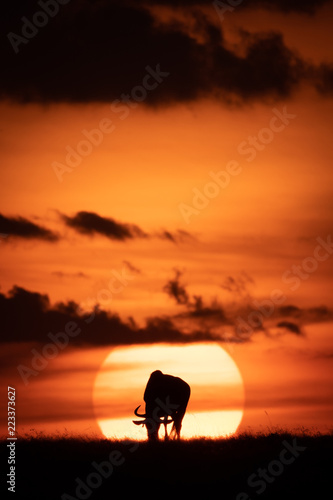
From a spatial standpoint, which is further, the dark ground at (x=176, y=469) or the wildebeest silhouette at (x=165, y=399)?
the wildebeest silhouette at (x=165, y=399)

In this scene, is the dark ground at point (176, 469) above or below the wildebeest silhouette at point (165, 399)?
below

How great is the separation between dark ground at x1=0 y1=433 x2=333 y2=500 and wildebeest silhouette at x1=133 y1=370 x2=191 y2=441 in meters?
5.39

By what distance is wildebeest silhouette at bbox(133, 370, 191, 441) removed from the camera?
32487 millimetres

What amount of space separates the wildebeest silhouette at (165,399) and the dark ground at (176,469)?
5.39 m

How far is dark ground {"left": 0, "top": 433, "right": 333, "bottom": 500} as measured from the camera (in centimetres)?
2089

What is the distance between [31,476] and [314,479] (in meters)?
7.02

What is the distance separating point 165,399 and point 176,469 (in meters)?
10.8

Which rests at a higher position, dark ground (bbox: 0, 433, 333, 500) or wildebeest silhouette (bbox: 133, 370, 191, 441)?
wildebeest silhouette (bbox: 133, 370, 191, 441)

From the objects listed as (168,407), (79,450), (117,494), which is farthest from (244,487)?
(168,407)

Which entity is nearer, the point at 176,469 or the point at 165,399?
the point at 176,469

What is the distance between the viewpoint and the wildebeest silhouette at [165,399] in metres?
32.5

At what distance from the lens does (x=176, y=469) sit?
22.7m

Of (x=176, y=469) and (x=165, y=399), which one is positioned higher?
(x=165, y=399)

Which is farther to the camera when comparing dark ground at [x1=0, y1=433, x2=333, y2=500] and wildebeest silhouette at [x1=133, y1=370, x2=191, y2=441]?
wildebeest silhouette at [x1=133, y1=370, x2=191, y2=441]
